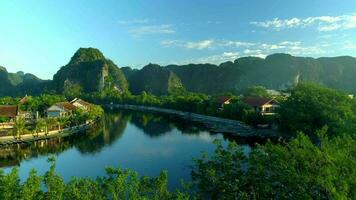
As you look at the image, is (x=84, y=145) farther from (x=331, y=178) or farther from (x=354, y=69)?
(x=354, y=69)

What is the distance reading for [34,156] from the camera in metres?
43.2

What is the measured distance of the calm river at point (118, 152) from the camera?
37.9 m

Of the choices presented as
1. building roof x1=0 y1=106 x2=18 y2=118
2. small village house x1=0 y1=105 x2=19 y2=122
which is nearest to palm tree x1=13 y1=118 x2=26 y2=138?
small village house x1=0 y1=105 x2=19 y2=122

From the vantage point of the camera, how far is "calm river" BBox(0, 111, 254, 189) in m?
37.9

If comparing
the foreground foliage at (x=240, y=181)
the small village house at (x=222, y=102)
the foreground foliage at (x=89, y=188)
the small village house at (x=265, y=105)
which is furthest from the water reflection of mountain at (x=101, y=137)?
the foreground foliage at (x=240, y=181)

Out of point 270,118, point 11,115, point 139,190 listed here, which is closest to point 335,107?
point 270,118

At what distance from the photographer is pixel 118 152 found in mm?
48219

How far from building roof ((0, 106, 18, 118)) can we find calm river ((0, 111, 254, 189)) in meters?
13.9

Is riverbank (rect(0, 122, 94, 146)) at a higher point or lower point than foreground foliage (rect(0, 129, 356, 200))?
lower

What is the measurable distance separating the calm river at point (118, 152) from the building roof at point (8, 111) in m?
13.9

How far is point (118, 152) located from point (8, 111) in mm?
27654

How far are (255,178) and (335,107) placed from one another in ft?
132

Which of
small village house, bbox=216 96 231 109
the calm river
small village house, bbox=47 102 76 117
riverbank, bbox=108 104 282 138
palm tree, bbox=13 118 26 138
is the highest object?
small village house, bbox=216 96 231 109

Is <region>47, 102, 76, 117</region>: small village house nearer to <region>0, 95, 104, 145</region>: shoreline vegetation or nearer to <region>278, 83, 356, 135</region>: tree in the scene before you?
<region>0, 95, 104, 145</region>: shoreline vegetation
